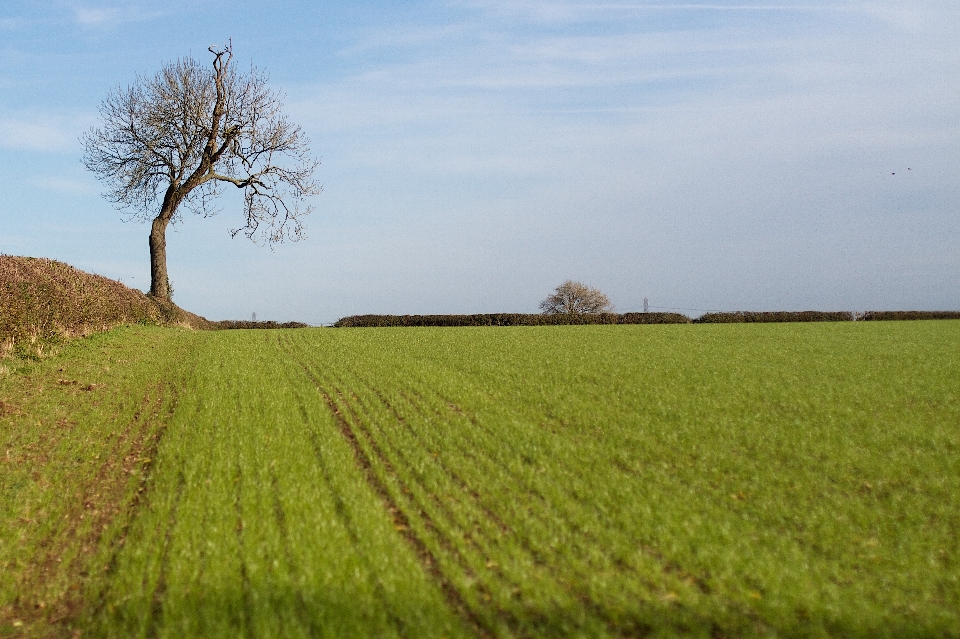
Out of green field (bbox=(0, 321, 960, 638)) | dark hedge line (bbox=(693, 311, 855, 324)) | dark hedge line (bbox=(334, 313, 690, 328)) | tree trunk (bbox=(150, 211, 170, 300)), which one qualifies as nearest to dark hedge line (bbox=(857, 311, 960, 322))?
dark hedge line (bbox=(693, 311, 855, 324))

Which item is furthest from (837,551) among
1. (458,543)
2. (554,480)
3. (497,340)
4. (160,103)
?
(160,103)

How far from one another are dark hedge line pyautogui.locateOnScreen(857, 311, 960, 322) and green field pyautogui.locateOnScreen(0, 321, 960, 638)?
30528 mm

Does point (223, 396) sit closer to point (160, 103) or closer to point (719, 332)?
point (719, 332)

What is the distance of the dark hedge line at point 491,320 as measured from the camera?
1508 inches

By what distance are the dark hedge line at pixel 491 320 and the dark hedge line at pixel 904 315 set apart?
1274 centimetres

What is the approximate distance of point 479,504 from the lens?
820 centimetres

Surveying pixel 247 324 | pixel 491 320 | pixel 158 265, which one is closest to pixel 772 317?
pixel 491 320

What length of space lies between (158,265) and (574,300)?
4503 centimetres

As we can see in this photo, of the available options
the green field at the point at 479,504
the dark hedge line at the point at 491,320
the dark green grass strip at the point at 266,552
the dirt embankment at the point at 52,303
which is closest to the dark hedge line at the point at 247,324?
the dark hedge line at the point at 491,320

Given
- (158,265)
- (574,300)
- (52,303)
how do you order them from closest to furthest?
(52,303)
(158,265)
(574,300)

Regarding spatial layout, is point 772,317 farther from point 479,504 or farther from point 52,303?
point 479,504

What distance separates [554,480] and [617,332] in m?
20.8

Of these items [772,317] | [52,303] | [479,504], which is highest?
[52,303]

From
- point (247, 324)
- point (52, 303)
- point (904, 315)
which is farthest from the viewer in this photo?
point (904, 315)
